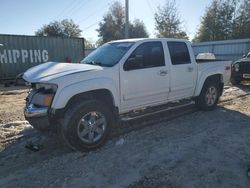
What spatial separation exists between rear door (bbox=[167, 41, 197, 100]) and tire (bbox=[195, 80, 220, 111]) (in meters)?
0.53

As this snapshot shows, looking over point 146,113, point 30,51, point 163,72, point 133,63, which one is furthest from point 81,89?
point 30,51

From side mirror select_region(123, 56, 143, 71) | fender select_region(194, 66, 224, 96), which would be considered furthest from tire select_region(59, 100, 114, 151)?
fender select_region(194, 66, 224, 96)

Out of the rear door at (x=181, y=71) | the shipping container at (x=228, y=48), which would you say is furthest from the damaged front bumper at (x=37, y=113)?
the shipping container at (x=228, y=48)

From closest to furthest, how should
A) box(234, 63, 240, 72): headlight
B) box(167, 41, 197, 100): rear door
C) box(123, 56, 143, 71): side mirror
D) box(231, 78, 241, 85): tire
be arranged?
1. box(123, 56, 143, 71): side mirror
2. box(167, 41, 197, 100): rear door
3. box(234, 63, 240, 72): headlight
4. box(231, 78, 241, 85): tire

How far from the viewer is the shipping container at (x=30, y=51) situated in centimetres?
1606

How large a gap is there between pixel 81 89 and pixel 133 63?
1.27 meters

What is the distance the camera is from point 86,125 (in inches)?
184

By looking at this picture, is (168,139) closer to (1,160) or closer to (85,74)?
(85,74)

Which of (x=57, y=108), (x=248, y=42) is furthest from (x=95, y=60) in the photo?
(x=248, y=42)

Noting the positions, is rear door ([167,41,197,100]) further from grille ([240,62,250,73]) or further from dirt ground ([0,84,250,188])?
grille ([240,62,250,73])

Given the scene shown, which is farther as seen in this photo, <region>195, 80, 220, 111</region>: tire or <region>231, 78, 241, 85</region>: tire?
<region>231, 78, 241, 85</region>: tire

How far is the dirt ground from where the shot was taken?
368cm

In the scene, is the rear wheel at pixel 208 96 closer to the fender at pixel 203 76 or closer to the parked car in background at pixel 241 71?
the fender at pixel 203 76

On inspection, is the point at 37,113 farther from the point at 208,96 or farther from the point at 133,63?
the point at 208,96
